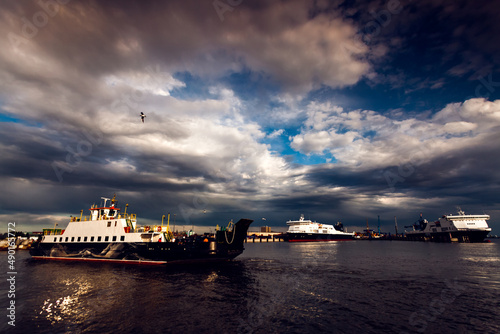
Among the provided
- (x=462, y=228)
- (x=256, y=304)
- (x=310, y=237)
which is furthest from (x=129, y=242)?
(x=462, y=228)

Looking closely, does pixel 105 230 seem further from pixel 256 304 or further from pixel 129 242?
pixel 256 304

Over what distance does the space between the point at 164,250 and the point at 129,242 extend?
6.68 metres

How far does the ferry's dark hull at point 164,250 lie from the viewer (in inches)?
1423

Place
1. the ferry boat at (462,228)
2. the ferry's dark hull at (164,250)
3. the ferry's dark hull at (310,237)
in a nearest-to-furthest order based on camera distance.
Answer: the ferry's dark hull at (164,250)
the ferry boat at (462,228)
the ferry's dark hull at (310,237)

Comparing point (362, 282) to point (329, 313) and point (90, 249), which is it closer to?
point (329, 313)

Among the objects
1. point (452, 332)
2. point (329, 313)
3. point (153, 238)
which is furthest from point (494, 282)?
point (153, 238)

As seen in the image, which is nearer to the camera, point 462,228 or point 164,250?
point 164,250

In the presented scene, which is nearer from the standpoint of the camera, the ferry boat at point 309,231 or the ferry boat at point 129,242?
the ferry boat at point 129,242

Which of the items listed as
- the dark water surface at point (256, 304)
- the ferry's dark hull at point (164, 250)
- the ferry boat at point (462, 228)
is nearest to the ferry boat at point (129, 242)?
the ferry's dark hull at point (164, 250)

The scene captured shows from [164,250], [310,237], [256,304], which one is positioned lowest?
[310,237]

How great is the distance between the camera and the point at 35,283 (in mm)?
25844

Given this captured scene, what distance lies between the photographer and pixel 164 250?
35906mm

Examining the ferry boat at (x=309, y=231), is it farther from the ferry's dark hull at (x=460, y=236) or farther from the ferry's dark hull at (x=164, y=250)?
the ferry's dark hull at (x=164, y=250)

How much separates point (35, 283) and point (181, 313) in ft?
71.7
